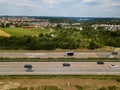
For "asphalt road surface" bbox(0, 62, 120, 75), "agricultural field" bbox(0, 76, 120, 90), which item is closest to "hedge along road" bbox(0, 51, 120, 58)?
"asphalt road surface" bbox(0, 62, 120, 75)

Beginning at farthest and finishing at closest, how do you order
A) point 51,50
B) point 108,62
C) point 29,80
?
point 51,50 < point 108,62 < point 29,80

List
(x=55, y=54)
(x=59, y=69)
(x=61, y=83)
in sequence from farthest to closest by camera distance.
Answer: (x=55, y=54) → (x=59, y=69) → (x=61, y=83)

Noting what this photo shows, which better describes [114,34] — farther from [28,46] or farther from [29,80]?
[29,80]

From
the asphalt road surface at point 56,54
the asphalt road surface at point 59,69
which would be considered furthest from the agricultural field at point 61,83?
the asphalt road surface at point 56,54

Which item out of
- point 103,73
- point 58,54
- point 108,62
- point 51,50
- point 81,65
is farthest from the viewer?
point 51,50

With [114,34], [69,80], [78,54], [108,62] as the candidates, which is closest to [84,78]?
[69,80]

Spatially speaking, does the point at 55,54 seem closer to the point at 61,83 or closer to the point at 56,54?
the point at 56,54

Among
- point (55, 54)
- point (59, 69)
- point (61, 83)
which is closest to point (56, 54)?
point (55, 54)
